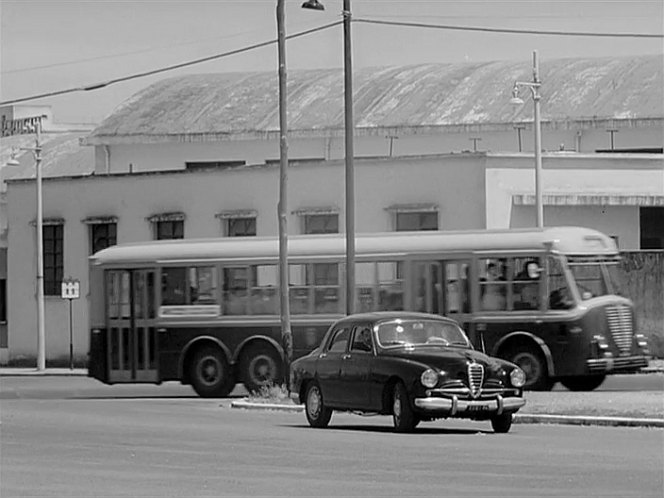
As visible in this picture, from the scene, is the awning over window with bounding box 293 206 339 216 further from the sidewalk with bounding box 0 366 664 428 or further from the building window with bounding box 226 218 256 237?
the sidewalk with bounding box 0 366 664 428

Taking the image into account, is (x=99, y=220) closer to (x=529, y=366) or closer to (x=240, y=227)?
(x=240, y=227)

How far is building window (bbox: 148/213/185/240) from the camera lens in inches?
2120

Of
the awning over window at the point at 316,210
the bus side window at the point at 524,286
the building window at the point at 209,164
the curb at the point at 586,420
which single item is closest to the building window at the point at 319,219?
the awning over window at the point at 316,210

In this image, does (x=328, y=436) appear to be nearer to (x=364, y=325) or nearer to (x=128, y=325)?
(x=364, y=325)

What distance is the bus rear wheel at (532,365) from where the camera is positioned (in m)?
32.8

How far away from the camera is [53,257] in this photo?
5766 cm

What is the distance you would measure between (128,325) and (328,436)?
1433 cm

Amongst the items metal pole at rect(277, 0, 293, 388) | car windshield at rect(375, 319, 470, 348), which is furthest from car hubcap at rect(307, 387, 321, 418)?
metal pole at rect(277, 0, 293, 388)

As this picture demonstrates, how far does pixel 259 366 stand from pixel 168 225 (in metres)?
19.3

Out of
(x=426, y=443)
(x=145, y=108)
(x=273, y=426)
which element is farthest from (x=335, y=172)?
(x=426, y=443)

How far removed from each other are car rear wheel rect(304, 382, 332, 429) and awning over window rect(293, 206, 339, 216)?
2505cm

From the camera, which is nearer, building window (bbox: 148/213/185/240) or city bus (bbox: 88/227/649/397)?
city bus (bbox: 88/227/649/397)

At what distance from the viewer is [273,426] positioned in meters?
25.7

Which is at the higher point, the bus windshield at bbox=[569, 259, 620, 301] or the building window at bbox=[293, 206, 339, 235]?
the building window at bbox=[293, 206, 339, 235]
